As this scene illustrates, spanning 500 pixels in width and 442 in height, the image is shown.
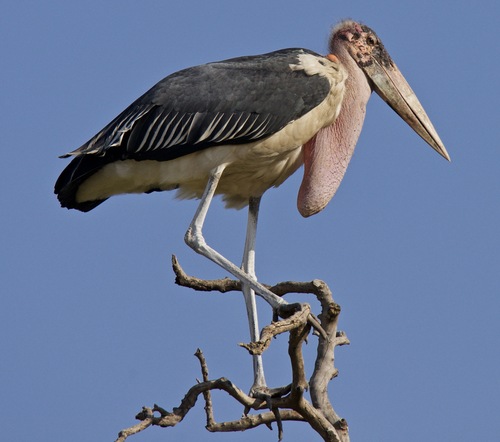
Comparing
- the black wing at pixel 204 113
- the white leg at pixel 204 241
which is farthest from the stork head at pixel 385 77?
the white leg at pixel 204 241

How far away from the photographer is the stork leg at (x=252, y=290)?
885cm

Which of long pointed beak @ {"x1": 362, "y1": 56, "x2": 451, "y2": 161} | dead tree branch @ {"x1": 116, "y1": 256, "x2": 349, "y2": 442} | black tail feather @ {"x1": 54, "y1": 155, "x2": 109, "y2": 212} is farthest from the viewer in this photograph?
long pointed beak @ {"x1": 362, "y1": 56, "x2": 451, "y2": 161}

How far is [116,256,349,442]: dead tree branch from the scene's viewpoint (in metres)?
7.34

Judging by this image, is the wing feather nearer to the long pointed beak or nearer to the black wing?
the black wing

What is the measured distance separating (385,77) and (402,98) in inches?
8.8

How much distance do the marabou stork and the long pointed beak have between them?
0.31 meters

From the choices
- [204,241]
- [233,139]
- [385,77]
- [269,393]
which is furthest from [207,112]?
[269,393]

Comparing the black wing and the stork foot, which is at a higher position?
the black wing

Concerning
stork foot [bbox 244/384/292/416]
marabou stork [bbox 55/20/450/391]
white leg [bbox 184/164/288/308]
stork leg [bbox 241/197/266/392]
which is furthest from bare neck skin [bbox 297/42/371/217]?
stork foot [bbox 244/384/292/416]

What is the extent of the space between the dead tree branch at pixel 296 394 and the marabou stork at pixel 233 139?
0.89 metres

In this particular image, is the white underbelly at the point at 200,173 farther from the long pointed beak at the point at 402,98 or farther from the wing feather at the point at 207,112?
the long pointed beak at the point at 402,98

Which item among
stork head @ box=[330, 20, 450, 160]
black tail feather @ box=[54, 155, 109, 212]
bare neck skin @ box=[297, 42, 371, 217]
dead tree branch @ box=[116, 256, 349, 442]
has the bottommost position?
dead tree branch @ box=[116, 256, 349, 442]

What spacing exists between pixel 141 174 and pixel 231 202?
3.02 feet

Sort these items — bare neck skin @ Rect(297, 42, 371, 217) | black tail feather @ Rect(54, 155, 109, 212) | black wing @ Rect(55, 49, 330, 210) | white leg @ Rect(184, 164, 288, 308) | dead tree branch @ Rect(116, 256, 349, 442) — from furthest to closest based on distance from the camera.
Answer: bare neck skin @ Rect(297, 42, 371, 217)
black tail feather @ Rect(54, 155, 109, 212)
black wing @ Rect(55, 49, 330, 210)
white leg @ Rect(184, 164, 288, 308)
dead tree branch @ Rect(116, 256, 349, 442)
